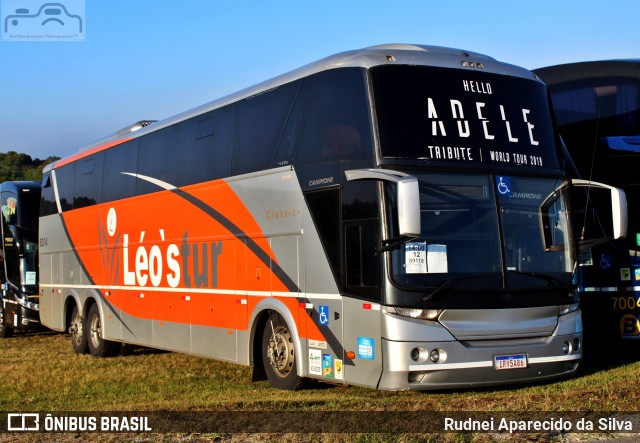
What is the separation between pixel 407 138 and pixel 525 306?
2314 mm

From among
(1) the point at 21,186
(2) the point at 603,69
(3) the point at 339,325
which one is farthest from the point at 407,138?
(1) the point at 21,186

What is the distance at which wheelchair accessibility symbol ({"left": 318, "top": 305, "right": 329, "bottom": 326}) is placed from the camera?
10148mm

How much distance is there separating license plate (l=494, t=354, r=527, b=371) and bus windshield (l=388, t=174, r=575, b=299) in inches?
30.2

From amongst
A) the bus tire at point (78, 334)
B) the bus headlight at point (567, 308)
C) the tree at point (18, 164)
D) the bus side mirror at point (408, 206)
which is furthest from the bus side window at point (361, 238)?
the tree at point (18, 164)

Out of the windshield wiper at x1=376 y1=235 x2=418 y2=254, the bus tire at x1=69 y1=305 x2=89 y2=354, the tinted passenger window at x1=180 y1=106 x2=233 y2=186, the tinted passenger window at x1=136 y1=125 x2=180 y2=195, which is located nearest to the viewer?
the windshield wiper at x1=376 y1=235 x2=418 y2=254

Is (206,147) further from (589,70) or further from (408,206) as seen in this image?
(589,70)

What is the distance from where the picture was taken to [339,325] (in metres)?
9.93

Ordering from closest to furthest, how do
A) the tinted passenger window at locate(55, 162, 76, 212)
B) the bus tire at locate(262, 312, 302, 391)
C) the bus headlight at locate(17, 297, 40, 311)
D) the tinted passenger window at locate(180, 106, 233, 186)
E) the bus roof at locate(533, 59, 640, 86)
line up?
1. the bus tire at locate(262, 312, 302, 391)
2. the tinted passenger window at locate(180, 106, 233, 186)
3. the bus roof at locate(533, 59, 640, 86)
4. the tinted passenger window at locate(55, 162, 76, 212)
5. the bus headlight at locate(17, 297, 40, 311)

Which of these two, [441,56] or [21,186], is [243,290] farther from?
[21,186]

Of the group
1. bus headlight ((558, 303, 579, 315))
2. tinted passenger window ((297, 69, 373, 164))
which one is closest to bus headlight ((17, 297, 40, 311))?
tinted passenger window ((297, 69, 373, 164))

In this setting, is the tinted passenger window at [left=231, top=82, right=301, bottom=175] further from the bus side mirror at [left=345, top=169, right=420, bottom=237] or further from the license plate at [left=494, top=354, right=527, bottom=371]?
the license plate at [left=494, top=354, right=527, bottom=371]

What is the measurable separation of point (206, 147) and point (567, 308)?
5973 millimetres

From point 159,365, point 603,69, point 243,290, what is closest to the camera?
point 243,290

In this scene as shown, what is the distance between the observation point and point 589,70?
14234 millimetres
